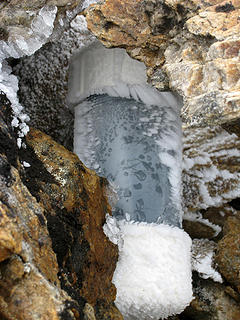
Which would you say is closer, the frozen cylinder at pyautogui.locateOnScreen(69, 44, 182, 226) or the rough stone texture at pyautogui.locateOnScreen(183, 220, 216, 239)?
the frozen cylinder at pyautogui.locateOnScreen(69, 44, 182, 226)

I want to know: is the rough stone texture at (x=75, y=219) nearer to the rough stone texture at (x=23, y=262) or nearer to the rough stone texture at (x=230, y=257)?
the rough stone texture at (x=23, y=262)

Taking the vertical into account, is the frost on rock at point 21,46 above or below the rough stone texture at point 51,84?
above

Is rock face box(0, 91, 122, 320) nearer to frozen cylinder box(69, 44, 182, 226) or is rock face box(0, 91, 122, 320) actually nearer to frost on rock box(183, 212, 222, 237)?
frozen cylinder box(69, 44, 182, 226)

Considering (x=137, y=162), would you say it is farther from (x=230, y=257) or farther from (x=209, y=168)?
(x=209, y=168)

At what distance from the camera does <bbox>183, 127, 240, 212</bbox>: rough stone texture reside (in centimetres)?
126

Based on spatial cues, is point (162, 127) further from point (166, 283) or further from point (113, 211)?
point (166, 283)

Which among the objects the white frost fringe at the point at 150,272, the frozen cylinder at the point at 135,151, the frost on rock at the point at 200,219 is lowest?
the frost on rock at the point at 200,219

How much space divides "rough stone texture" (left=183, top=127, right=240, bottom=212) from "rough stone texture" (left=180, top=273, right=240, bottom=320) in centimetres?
31

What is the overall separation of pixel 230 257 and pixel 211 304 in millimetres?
129

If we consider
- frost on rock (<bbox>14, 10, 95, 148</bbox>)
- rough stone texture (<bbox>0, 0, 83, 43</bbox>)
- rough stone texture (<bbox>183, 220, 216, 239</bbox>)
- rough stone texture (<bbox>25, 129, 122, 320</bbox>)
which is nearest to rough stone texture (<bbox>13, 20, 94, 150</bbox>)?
frost on rock (<bbox>14, 10, 95, 148</bbox>)

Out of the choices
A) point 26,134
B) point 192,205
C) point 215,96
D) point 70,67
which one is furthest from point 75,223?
point 192,205

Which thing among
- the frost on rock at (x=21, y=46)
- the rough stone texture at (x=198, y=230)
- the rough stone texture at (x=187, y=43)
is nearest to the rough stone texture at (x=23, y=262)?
the frost on rock at (x=21, y=46)

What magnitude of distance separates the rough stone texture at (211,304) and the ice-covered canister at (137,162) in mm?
232

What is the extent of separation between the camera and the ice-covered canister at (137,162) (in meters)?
0.77
